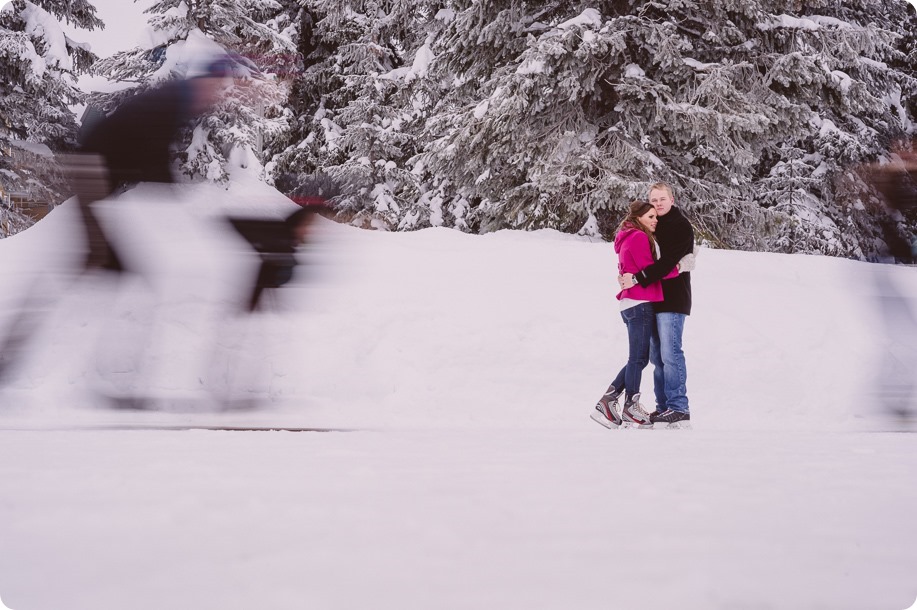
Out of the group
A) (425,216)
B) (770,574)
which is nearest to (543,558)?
(770,574)

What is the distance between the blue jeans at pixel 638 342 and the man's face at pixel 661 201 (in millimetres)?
729

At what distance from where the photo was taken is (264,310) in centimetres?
745

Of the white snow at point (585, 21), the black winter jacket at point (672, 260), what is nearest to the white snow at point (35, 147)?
the white snow at point (585, 21)

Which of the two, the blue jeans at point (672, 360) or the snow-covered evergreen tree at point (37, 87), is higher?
the snow-covered evergreen tree at point (37, 87)

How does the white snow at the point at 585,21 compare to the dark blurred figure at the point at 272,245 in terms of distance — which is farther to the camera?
the white snow at the point at 585,21

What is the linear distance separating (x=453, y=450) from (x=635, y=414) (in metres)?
2.01

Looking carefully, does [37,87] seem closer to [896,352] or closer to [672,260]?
[672,260]

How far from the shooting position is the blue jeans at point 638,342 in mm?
5727

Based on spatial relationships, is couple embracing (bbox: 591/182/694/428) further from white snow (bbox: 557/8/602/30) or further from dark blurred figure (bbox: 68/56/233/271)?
white snow (bbox: 557/8/602/30)

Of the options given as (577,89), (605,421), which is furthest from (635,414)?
(577,89)

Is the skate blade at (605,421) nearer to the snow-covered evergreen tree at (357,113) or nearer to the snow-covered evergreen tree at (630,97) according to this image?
the snow-covered evergreen tree at (630,97)

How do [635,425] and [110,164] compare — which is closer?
[635,425]

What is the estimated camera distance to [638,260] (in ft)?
Answer: 18.6

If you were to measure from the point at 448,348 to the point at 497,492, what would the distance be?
4.29 meters
